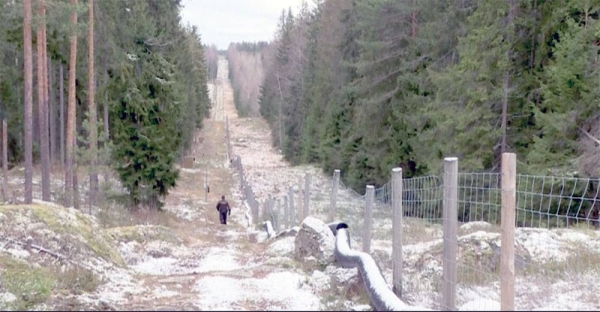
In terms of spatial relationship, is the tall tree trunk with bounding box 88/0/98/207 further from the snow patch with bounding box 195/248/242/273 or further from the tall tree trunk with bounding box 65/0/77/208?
the snow patch with bounding box 195/248/242/273

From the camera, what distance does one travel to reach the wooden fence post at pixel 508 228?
434 centimetres

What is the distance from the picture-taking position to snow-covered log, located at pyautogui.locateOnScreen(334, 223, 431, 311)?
14.6ft

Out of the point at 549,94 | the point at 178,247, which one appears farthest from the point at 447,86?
the point at 178,247

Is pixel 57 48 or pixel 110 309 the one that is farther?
pixel 57 48

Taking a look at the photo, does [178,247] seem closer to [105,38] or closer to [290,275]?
[290,275]

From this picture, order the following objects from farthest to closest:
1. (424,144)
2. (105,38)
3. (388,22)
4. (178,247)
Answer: (388,22)
(424,144)
(105,38)
(178,247)

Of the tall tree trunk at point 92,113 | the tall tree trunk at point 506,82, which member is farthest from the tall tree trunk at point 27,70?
the tall tree trunk at point 506,82

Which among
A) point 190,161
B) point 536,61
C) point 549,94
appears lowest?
point 190,161

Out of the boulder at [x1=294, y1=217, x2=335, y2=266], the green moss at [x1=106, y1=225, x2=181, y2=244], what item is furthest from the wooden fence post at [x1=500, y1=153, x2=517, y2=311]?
the green moss at [x1=106, y1=225, x2=181, y2=244]

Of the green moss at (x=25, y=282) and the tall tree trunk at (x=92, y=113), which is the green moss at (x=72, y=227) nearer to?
the green moss at (x=25, y=282)

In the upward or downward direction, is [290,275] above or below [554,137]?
below

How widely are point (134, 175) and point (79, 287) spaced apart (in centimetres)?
1915

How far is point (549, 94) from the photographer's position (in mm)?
16938

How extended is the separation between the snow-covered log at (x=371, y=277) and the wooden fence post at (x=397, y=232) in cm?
21
